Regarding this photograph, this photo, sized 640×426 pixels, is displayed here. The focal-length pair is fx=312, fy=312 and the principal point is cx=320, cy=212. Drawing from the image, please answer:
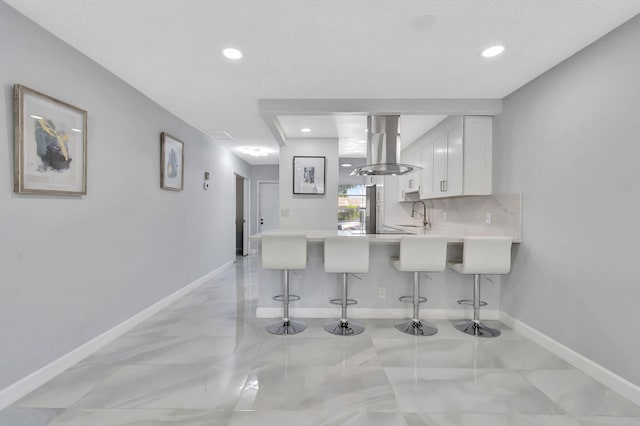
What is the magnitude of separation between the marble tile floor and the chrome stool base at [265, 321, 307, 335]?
11cm

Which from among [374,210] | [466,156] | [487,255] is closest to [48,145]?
[487,255]

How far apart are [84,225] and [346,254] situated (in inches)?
87.9

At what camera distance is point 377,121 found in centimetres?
364

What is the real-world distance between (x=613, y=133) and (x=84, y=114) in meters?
3.87

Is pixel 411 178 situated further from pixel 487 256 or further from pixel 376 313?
pixel 376 313

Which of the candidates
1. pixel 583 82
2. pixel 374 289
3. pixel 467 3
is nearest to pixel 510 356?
pixel 374 289

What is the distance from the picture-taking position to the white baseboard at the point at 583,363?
78.6 inches

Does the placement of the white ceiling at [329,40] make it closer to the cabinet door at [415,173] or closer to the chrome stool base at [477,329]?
the cabinet door at [415,173]

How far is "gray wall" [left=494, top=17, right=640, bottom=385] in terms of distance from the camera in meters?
2.02

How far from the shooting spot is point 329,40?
7.26ft

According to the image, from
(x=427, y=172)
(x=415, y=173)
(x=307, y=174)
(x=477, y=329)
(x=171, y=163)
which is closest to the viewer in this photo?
(x=477, y=329)

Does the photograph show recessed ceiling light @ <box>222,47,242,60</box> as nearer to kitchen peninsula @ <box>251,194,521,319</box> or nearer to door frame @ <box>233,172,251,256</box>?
kitchen peninsula @ <box>251,194,521,319</box>

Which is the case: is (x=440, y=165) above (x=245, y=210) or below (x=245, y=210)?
above

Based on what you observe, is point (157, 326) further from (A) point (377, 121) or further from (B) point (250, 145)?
(B) point (250, 145)
